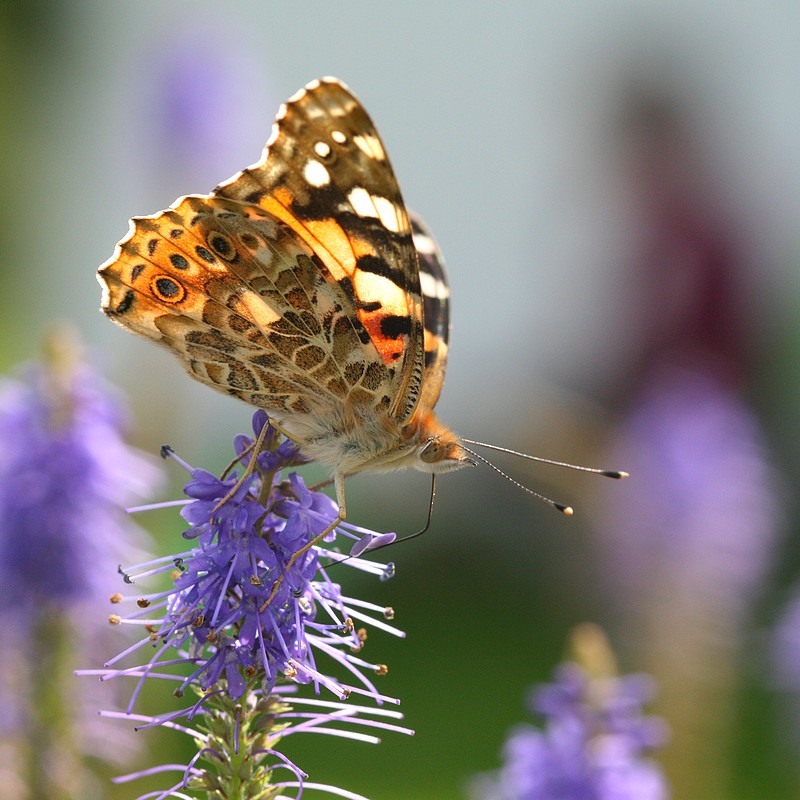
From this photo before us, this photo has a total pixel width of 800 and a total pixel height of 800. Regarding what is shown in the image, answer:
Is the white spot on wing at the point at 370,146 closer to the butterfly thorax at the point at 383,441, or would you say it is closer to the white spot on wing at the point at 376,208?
the white spot on wing at the point at 376,208

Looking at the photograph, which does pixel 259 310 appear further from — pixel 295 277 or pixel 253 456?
pixel 253 456

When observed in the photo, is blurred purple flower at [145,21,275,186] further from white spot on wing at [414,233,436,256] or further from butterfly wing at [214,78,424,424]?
butterfly wing at [214,78,424,424]

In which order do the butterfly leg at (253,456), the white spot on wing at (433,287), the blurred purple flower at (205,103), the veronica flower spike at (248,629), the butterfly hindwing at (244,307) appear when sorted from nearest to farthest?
the veronica flower spike at (248,629), the butterfly leg at (253,456), the butterfly hindwing at (244,307), the white spot on wing at (433,287), the blurred purple flower at (205,103)

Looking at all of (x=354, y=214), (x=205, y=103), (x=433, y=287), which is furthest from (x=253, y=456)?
(x=205, y=103)

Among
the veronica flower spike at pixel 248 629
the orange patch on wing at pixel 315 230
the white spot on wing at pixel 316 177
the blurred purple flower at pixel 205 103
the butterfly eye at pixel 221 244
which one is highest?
the blurred purple flower at pixel 205 103

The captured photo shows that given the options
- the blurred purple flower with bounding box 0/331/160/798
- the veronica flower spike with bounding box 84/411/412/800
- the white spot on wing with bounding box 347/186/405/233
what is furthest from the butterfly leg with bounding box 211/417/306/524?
the blurred purple flower with bounding box 0/331/160/798

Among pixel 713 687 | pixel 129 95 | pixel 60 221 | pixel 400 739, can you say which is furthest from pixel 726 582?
pixel 60 221

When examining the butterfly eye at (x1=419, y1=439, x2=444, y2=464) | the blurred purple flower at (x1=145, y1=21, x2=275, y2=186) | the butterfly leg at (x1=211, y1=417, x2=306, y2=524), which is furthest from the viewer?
the blurred purple flower at (x1=145, y1=21, x2=275, y2=186)

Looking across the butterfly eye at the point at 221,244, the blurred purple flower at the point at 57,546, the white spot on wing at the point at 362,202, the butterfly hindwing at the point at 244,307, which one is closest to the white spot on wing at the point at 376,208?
the white spot on wing at the point at 362,202
